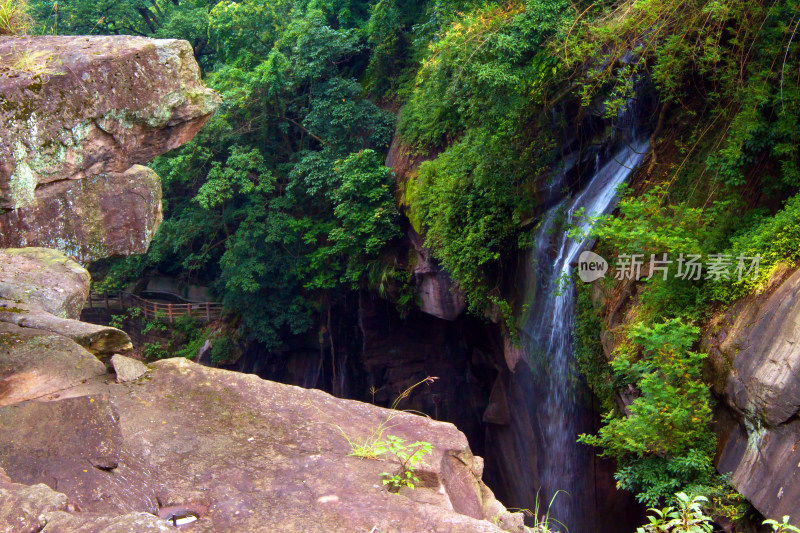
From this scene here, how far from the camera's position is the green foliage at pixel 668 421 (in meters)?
5.02

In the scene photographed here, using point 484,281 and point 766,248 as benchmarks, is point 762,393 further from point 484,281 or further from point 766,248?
point 484,281

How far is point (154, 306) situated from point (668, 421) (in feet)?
57.8

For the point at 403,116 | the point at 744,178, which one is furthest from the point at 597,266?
the point at 403,116

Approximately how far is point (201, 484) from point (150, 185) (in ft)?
10.8

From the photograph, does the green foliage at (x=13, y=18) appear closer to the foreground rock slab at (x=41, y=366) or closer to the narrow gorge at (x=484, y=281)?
the narrow gorge at (x=484, y=281)

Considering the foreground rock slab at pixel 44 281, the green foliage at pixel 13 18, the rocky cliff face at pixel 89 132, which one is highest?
the green foliage at pixel 13 18

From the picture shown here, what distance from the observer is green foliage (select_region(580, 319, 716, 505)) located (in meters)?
5.02

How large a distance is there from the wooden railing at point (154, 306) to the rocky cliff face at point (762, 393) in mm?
15257

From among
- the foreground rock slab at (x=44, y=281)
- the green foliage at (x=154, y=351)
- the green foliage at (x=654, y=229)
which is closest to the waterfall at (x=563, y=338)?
the green foliage at (x=654, y=229)

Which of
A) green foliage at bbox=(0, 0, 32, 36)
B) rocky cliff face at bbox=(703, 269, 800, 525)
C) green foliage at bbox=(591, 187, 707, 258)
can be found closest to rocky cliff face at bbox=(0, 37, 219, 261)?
green foliage at bbox=(0, 0, 32, 36)

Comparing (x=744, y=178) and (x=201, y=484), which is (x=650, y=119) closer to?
(x=744, y=178)

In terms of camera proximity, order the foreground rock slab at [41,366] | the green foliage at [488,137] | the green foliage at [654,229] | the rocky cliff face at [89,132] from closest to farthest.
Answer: the foreground rock slab at [41,366], the rocky cliff face at [89,132], the green foliage at [654,229], the green foliage at [488,137]

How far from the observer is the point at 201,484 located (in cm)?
331

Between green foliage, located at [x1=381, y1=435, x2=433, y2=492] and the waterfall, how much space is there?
13.1 ft
